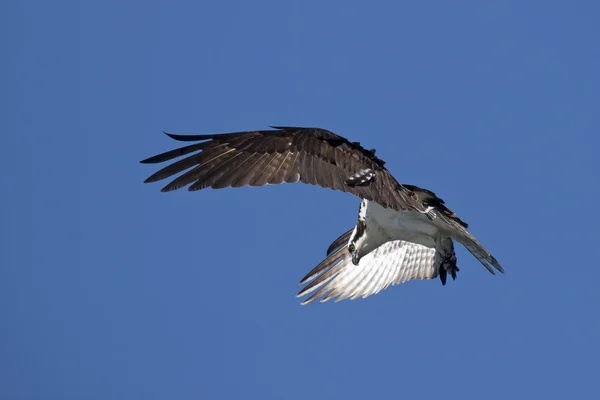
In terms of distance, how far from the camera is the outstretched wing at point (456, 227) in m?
12.1

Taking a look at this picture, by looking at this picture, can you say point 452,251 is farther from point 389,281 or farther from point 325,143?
point 325,143

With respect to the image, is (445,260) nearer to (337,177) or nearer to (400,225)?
(400,225)

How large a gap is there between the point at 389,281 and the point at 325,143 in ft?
13.3

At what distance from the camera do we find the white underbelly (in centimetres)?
1283

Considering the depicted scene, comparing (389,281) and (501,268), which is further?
(389,281)

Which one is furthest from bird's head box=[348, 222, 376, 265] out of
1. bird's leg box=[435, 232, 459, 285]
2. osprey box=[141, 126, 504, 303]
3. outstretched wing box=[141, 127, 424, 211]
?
outstretched wing box=[141, 127, 424, 211]

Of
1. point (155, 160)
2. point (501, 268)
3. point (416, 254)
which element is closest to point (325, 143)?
point (155, 160)

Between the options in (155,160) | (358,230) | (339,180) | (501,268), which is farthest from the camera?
(358,230)

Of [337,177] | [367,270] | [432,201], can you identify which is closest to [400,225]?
[432,201]

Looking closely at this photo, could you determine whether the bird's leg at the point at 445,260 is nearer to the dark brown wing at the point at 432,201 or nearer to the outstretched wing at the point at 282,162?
the dark brown wing at the point at 432,201

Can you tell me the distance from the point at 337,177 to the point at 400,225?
2.33 meters

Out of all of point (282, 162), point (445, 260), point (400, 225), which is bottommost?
point (282, 162)

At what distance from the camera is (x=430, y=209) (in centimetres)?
1244

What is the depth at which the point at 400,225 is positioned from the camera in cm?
1297
